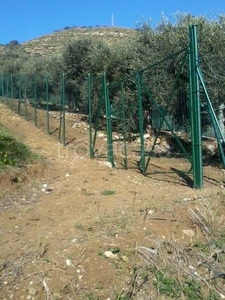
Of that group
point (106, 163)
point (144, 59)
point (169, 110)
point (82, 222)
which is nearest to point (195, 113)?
point (82, 222)

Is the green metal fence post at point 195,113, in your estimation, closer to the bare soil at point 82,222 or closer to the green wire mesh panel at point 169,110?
the bare soil at point 82,222

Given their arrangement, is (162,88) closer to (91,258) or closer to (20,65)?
(91,258)

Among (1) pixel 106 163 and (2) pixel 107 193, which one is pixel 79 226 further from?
(1) pixel 106 163

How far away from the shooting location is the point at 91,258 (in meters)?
4.08

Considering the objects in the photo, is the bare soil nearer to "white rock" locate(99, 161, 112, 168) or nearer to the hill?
"white rock" locate(99, 161, 112, 168)

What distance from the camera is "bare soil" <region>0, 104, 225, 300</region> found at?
12.3 ft

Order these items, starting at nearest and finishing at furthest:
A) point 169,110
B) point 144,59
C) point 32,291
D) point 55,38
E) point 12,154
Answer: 1. point 32,291
2. point 12,154
3. point 169,110
4. point 144,59
5. point 55,38

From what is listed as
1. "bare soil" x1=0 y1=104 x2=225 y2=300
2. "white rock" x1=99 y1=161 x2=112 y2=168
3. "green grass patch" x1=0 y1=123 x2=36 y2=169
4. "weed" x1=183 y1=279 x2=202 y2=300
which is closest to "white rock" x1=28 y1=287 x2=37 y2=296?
"bare soil" x1=0 y1=104 x2=225 y2=300

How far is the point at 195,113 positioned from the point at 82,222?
288 centimetres

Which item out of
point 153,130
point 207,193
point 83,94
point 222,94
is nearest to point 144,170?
point 207,193

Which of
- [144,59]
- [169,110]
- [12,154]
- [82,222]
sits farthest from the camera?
[144,59]

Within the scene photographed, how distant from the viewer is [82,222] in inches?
203

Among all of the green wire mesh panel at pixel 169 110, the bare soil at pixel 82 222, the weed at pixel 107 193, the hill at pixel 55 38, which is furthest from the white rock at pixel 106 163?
the hill at pixel 55 38

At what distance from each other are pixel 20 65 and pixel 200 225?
26944 millimetres
